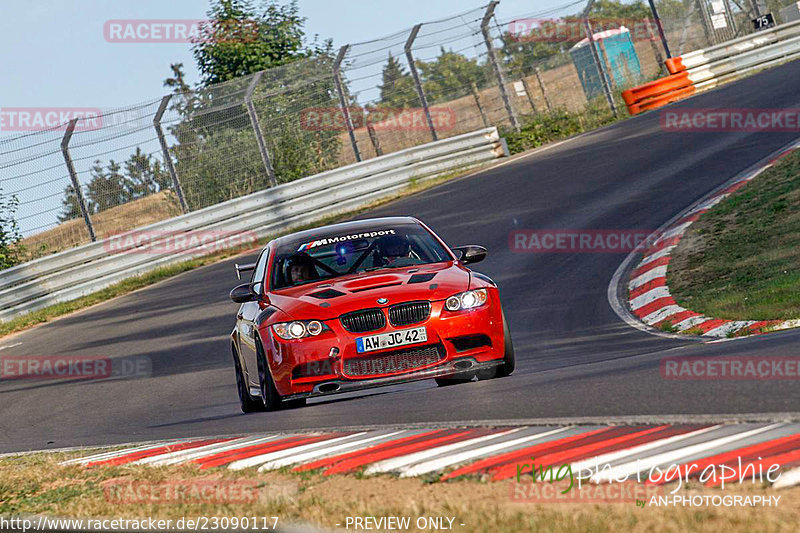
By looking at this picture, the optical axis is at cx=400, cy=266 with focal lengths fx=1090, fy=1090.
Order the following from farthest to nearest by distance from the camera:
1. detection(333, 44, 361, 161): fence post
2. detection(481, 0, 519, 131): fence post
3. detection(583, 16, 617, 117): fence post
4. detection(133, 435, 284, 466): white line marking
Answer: detection(583, 16, 617, 117): fence post, detection(481, 0, 519, 131): fence post, detection(333, 44, 361, 161): fence post, detection(133, 435, 284, 466): white line marking

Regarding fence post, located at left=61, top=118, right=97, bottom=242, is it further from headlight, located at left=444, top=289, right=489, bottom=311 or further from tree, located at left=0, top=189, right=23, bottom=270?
headlight, located at left=444, top=289, right=489, bottom=311

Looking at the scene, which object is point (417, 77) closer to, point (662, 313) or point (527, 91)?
point (527, 91)

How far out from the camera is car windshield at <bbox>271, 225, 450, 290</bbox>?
30.9ft

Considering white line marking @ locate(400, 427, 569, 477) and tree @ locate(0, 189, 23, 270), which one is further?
tree @ locate(0, 189, 23, 270)

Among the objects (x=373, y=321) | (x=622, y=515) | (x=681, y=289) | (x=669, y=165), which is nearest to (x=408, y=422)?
(x=373, y=321)

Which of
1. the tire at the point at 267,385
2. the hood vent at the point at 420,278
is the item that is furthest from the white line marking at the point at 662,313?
the tire at the point at 267,385

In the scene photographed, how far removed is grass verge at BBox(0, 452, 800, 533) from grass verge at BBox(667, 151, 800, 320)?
5698mm

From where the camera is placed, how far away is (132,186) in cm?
2208

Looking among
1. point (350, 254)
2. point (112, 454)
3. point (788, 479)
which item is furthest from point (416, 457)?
point (350, 254)

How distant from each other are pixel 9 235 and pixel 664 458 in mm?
19228

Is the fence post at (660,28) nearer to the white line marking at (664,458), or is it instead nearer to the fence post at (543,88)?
the fence post at (543,88)

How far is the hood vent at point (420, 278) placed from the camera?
8688mm

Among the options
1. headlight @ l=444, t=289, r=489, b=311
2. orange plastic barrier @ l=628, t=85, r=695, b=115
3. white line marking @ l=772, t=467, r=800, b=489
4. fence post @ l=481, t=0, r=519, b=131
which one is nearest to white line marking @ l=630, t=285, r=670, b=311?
headlight @ l=444, t=289, r=489, b=311

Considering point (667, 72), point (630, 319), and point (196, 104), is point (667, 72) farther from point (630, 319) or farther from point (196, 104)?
point (630, 319)
